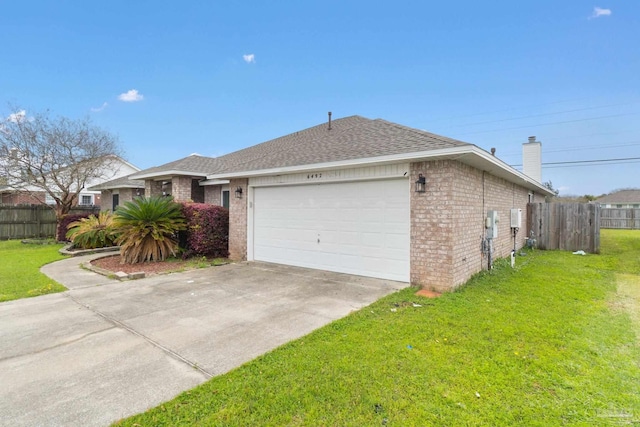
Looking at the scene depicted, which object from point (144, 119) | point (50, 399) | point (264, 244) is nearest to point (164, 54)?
point (144, 119)

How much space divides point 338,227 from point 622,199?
151 feet

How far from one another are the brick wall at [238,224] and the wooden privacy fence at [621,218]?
94.4 feet

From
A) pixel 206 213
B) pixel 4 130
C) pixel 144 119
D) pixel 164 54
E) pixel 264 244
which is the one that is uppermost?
pixel 164 54

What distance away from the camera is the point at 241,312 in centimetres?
484

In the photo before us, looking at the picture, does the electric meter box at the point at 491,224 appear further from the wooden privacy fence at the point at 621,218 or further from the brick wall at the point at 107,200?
the wooden privacy fence at the point at 621,218

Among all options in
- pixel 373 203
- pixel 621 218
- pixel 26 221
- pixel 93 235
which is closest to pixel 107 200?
pixel 26 221

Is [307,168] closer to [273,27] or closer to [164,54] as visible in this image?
[273,27]

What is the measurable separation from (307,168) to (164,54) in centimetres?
948

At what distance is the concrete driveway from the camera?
2.64 metres

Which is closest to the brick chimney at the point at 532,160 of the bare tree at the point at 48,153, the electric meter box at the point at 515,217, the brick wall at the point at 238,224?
the electric meter box at the point at 515,217

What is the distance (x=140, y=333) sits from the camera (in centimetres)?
402

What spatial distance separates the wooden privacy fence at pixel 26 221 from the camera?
51.1 ft

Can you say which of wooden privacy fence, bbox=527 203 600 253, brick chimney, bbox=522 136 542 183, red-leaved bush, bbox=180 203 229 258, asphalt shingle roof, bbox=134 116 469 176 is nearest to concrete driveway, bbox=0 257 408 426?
red-leaved bush, bbox=180 203 229 258

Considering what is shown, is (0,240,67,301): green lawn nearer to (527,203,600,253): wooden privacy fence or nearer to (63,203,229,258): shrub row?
(63,203,229,258): shrub row
